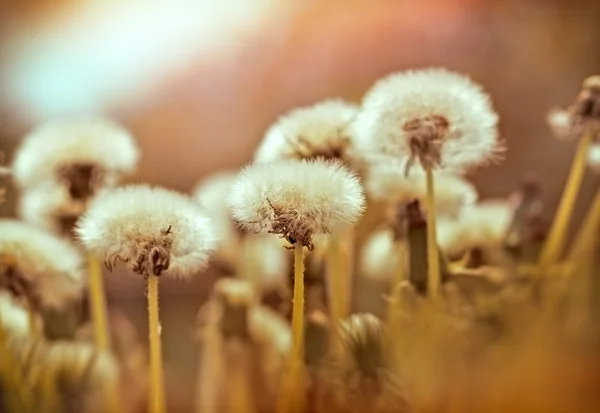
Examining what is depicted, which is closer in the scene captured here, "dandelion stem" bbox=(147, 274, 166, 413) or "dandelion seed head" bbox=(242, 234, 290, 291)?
"dandelion stem" bbox=(147, 274, 166, 413)

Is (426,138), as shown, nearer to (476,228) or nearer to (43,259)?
(476,228)

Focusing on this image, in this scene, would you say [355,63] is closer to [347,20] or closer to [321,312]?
[347,20]

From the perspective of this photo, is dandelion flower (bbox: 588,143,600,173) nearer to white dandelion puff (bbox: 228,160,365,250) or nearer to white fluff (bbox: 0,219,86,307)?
white dandelion puff (bbox: 228,160,365,250)

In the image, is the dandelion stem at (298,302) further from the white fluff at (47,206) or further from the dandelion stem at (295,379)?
the white fluff at (47,206)

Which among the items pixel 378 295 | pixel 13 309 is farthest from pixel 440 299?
pixel 13 309

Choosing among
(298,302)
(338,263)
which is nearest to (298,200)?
(298,302)

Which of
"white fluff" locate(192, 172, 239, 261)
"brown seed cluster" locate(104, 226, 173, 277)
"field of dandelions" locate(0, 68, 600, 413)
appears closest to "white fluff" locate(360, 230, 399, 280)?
"field of dandelions" locate(0, 68, 600, 413)

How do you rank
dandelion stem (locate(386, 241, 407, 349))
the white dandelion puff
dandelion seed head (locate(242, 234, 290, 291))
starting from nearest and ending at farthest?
the white dandelion puff, dandelion stem (locate(386, 241, 407, 349)), dandelion seed head (locate(242, 234, 290, 291))

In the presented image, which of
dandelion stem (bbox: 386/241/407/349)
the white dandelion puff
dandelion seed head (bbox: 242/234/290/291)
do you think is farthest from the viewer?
dandelion seed head (bbox: 242/234/290/291)

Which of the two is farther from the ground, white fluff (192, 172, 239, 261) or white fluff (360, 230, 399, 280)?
white fluff (192, 172, 239, 261)
